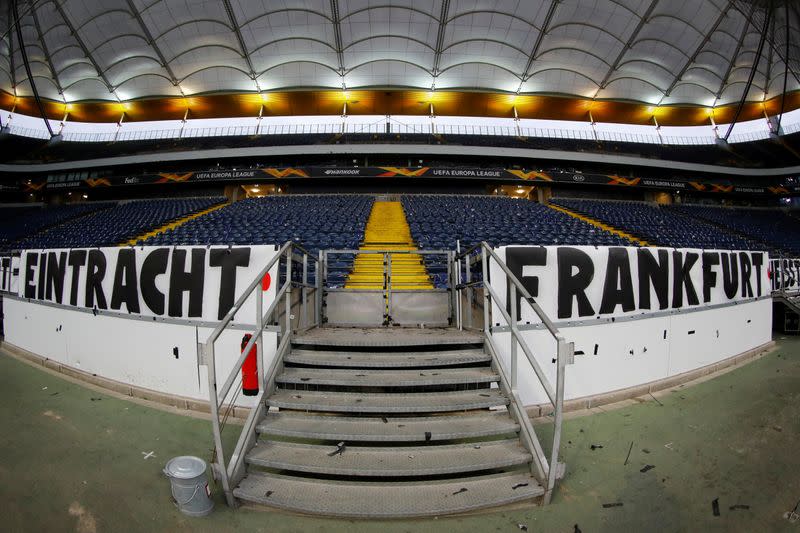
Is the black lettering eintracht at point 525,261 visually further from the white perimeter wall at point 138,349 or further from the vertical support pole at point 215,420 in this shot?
the vertical support pole at point 215,420

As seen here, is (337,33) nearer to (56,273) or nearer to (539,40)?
(539,40)

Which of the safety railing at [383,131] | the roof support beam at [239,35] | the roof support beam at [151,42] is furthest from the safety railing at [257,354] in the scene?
the roof support beam at [151,42]

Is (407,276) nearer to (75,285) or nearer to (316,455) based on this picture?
(316,455)

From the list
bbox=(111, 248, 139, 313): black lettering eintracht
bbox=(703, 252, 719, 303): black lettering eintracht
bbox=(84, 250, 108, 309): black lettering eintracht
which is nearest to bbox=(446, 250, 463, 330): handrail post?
bbox=(703, 252, 719, 303): black lettering eintracht

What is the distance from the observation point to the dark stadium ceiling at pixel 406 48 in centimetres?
1769

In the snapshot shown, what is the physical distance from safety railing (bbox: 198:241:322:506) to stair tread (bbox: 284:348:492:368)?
0.26m

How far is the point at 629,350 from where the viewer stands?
416 centimetres

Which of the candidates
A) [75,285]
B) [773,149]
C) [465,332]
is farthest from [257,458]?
[773,149]

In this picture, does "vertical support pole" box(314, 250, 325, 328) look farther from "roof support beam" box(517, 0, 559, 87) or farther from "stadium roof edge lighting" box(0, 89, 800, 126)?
"stadium roof edge lighting" box(0, 89, 800, 126)

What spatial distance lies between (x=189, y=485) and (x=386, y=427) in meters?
1.45

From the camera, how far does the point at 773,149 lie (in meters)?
26.2

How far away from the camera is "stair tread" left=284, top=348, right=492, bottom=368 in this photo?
327 cm

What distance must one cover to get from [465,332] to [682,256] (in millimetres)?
3709

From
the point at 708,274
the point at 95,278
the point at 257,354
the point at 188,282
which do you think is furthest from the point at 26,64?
the point at 708,274
